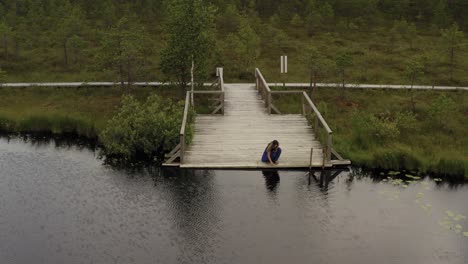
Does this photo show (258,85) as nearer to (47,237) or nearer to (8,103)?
(8,103)

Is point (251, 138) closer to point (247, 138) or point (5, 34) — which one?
point (247, 138)

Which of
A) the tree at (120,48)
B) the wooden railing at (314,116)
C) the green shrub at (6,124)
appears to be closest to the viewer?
A: the wooden railing at (314,116)

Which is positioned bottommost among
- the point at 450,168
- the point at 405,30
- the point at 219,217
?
the point at 219,217

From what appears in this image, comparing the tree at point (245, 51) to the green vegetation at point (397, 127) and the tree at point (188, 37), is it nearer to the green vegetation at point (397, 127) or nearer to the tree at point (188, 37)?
the green vegetation at point (397, 127)

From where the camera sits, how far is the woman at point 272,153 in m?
21.6

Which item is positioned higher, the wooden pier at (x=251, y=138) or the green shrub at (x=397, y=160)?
the wooden pier at (x=251, y=138)

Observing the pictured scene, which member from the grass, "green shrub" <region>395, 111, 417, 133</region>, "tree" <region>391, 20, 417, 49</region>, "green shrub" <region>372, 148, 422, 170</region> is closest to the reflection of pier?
"green shrub" <region>372, 148, 422, 170</region>

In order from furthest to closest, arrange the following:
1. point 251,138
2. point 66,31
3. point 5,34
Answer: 1. point 66,31
2. point 5,34
3. point 251,138

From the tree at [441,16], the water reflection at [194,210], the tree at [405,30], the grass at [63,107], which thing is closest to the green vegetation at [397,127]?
the water reflection at [194,210]

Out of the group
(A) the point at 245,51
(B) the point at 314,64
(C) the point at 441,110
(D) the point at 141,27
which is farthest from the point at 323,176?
(D) the point at 141,27

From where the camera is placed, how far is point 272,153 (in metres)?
21.7

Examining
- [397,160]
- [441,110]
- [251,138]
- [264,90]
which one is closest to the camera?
[397,160]

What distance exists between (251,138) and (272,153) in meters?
2.54

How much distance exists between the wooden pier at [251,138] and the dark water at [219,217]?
776 millimetres
